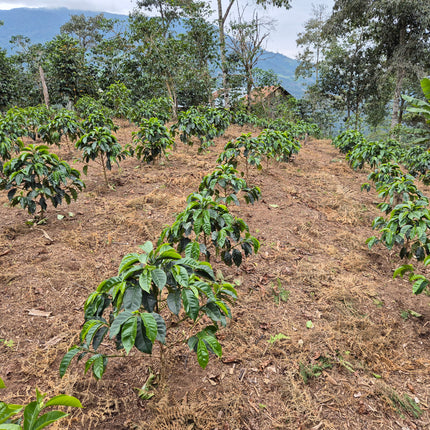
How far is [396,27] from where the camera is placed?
1559cm

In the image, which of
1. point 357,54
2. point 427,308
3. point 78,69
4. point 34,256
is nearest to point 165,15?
point 78,69

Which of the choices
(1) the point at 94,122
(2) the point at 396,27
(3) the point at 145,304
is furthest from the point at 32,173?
(2) the point at 396,27

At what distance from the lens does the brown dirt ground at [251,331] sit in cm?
204

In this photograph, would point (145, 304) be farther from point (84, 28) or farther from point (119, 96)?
point (84, 28)

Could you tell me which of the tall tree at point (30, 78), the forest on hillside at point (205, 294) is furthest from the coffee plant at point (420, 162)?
the tall tree at point (30, 78)

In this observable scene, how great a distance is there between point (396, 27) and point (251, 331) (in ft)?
66.7

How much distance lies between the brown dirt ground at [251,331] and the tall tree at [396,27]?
15.6m

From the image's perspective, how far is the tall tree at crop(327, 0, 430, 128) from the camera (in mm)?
14031

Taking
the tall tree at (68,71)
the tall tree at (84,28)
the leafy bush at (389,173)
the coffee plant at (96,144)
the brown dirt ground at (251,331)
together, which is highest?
the tall tree at (84,28)

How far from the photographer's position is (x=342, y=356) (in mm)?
2553

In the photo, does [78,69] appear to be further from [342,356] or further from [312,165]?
[342,356]

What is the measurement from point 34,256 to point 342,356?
12.3 ft

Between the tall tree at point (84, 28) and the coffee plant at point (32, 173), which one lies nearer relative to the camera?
the coffee plant at point (32, 173)

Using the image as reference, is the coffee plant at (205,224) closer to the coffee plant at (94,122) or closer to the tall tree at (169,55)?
the coffee plant at (94,122)
